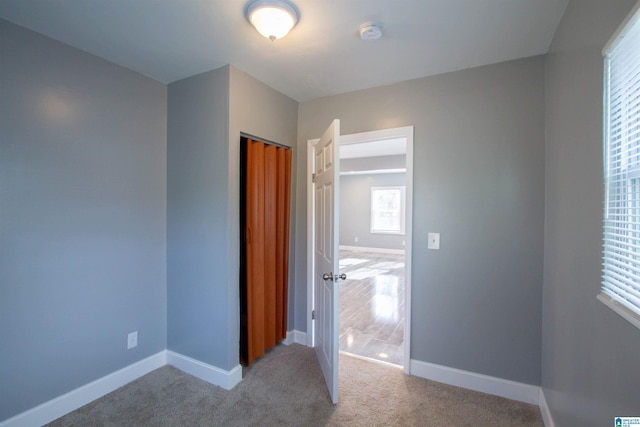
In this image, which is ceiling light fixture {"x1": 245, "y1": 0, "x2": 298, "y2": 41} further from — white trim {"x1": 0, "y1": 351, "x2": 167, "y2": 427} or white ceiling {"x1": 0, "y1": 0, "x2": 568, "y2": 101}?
white trim {"x1": 0, "y1": 351, "x2": 167, "y2": 427}

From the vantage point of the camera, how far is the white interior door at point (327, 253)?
1.99m

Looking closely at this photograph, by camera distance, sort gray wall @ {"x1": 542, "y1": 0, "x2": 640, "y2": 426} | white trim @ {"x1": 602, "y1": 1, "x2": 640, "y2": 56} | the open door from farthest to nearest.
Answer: the open door
gray wall @ {"x1": 542, "y1": 0, "x2": 640, "y2": 426}
white trim @ {"x1": 602, "y1": 1, "x2": 640, "y2": 56}

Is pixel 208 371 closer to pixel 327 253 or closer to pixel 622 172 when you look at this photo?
pixel 327 253

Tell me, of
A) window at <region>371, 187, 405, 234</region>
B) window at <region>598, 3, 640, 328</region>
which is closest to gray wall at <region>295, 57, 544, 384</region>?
window at <region>598, 3, 640, 328</region>

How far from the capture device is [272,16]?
151 cm

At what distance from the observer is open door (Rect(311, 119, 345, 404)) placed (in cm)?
199

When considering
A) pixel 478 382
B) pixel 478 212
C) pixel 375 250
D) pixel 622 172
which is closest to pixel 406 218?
pixel 478 212

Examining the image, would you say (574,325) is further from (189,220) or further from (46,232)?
(46,232)

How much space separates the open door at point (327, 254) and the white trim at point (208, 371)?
2.35 feet

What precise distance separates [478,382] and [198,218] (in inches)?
102

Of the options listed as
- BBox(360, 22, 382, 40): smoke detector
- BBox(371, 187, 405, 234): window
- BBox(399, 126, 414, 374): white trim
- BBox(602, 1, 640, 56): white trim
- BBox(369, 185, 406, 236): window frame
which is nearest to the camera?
BBox(602, 1, 640, 56): white trim

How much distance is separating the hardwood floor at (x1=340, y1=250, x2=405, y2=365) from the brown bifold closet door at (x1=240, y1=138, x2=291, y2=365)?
0.84m

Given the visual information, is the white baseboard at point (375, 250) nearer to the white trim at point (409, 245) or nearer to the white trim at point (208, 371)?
the white trim at point (409, 245)

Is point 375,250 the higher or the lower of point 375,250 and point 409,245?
the lower
